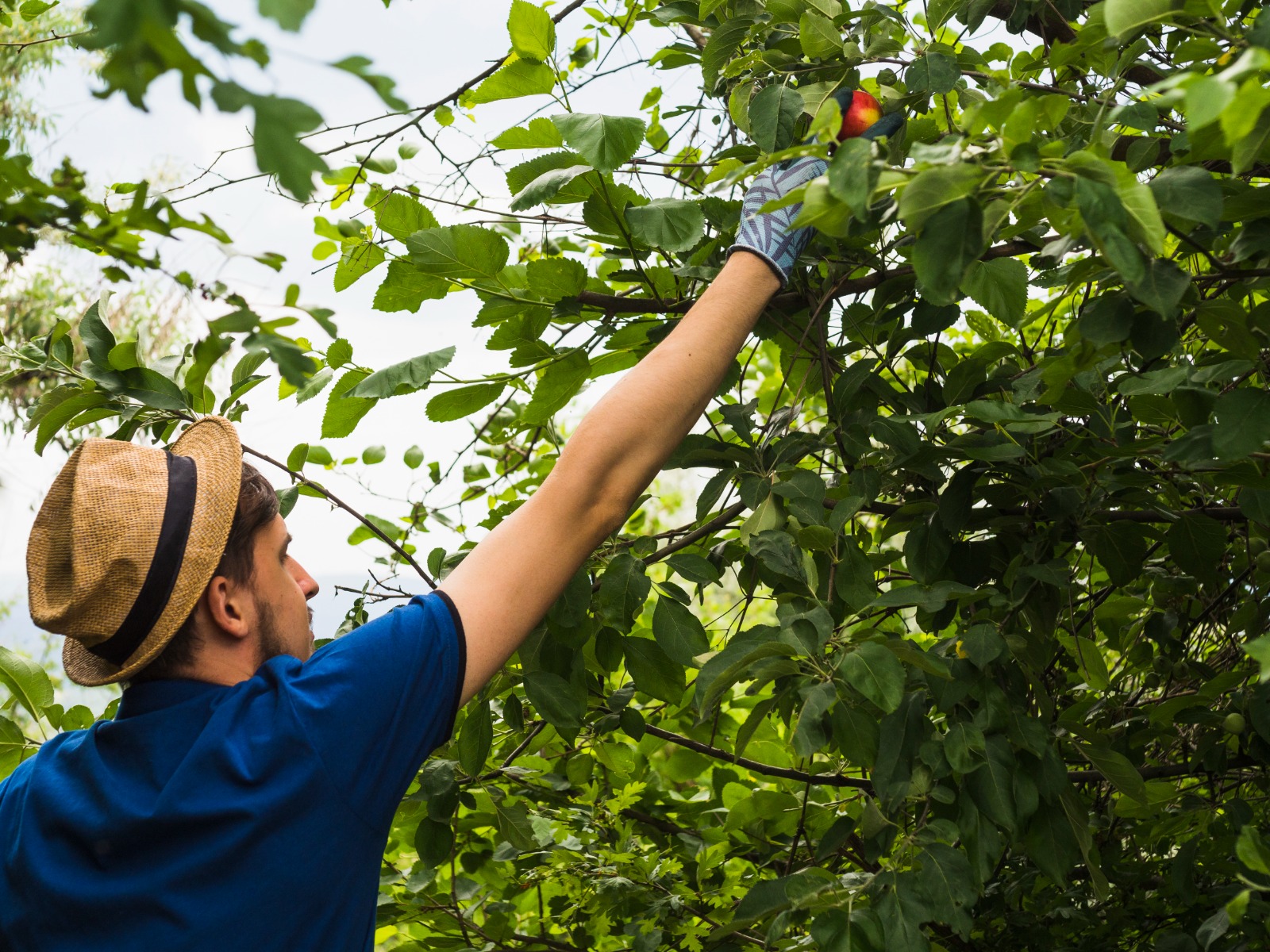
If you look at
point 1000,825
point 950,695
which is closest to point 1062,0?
point 950,695

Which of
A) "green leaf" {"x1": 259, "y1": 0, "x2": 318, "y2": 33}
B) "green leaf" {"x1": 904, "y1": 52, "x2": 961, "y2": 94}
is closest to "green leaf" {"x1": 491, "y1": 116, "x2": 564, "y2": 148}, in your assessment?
"green leaf" {"x1": 904, "y1": 52, "x2": 961, "y2": 94}

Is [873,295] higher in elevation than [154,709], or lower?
higher

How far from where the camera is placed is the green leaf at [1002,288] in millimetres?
1395

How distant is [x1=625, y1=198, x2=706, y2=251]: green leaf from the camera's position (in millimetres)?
1438

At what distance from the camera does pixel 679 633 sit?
1.61 meters

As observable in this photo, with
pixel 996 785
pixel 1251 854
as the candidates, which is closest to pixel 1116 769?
pixel 996 785

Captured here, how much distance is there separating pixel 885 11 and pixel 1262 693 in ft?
3.50

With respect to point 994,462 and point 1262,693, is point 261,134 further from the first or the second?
point 1262,693

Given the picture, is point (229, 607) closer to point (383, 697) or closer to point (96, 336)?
point (383, 697)

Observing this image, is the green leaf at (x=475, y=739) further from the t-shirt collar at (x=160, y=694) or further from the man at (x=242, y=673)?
the t-shirt collar at (x=160, y=694)

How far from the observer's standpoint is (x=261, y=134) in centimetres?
50

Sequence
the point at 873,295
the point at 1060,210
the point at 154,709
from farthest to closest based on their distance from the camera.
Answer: the point at 873,295 < the point at 154,709 < the point at 1060,210

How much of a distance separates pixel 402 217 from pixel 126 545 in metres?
0.62

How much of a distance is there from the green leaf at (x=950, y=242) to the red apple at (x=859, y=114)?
602 millimetres
